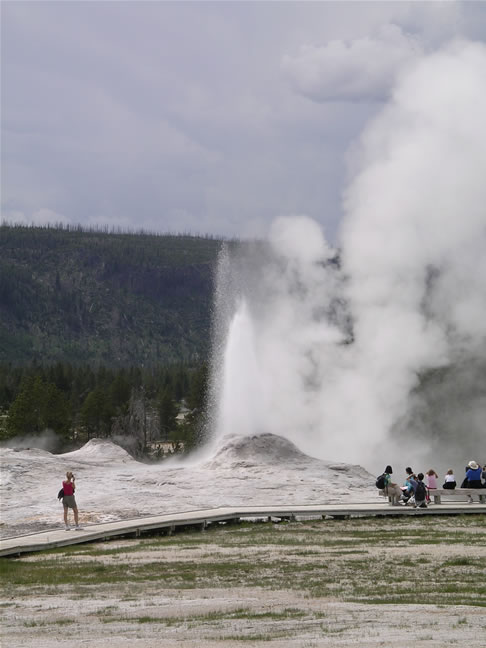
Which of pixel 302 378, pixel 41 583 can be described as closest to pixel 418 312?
pixel 302 378

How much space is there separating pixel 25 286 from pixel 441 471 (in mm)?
160724

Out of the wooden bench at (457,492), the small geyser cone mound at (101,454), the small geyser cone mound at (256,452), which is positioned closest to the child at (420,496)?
the wooden bench at (457,492)

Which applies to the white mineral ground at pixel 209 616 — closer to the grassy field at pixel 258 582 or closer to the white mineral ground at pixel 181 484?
the grassy field at pixel 258 582

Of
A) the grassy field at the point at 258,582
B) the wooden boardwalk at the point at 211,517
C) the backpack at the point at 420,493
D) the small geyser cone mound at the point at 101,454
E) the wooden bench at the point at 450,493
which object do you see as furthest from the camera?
the small geyser cone mound at the point at 101,454

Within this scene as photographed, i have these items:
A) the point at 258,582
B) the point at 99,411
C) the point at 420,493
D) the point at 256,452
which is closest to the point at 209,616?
the point at 258,582

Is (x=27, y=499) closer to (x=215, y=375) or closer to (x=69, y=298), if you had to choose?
(x=215, y=375)

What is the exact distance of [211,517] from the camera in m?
20.4

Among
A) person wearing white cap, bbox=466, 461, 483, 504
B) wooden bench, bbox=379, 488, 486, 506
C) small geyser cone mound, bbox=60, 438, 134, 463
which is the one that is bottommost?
wooden bench, bbox=379, 488, 486, 506

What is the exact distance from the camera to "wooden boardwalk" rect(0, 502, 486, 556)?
17.9 m

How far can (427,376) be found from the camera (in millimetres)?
37594

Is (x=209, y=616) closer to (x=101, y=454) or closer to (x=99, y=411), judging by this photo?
(x=101, y=454)

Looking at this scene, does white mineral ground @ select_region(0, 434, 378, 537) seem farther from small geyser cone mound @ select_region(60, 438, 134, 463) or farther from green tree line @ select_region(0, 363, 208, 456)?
green tree line @ select_region(0, 363, 208, 456)

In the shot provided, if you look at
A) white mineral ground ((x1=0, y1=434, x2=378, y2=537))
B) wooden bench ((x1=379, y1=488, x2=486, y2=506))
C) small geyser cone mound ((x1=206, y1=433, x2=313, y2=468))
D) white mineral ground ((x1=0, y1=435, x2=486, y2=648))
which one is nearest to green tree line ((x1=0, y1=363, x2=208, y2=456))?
small geyser cone mound ((x1=206, y1=433, x2=313, y2=468))

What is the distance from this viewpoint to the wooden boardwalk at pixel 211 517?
1786 cm
